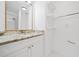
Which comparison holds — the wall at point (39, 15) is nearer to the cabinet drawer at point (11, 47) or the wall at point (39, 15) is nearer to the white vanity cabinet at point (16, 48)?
the white vanity cabinet at point (16, 48)

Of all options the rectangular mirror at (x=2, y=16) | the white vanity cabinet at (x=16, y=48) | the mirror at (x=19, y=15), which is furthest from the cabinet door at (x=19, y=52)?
the mirror at (x=19, y=15)

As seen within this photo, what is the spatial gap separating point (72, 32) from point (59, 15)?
13.9 inches

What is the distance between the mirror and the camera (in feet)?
4.90

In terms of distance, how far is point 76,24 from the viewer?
5.20ft

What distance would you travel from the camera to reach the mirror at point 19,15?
4.90 ft

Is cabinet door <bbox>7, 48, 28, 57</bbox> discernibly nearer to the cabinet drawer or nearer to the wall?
the cabinet drawer

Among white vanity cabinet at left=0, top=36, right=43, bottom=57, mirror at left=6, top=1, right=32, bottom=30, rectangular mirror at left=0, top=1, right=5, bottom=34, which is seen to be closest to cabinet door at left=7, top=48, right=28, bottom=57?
white vanity cabinet at left=0, top=36, right=43, bottom=57

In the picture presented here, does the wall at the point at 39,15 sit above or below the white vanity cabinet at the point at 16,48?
above

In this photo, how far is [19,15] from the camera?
1.68 metres

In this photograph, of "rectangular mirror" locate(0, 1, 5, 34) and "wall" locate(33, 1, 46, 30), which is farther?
"wall" locate(33, 1, 46, 30)

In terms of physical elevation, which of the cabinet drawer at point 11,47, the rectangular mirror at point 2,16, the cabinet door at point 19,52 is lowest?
the cabinet door at point 19,52

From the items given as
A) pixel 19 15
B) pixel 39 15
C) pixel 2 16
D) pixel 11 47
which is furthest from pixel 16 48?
pixel 39 15

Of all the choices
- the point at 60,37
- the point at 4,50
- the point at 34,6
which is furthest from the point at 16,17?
the point at 4,50

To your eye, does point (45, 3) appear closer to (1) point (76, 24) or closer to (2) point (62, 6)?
(2) point (62, 6)
